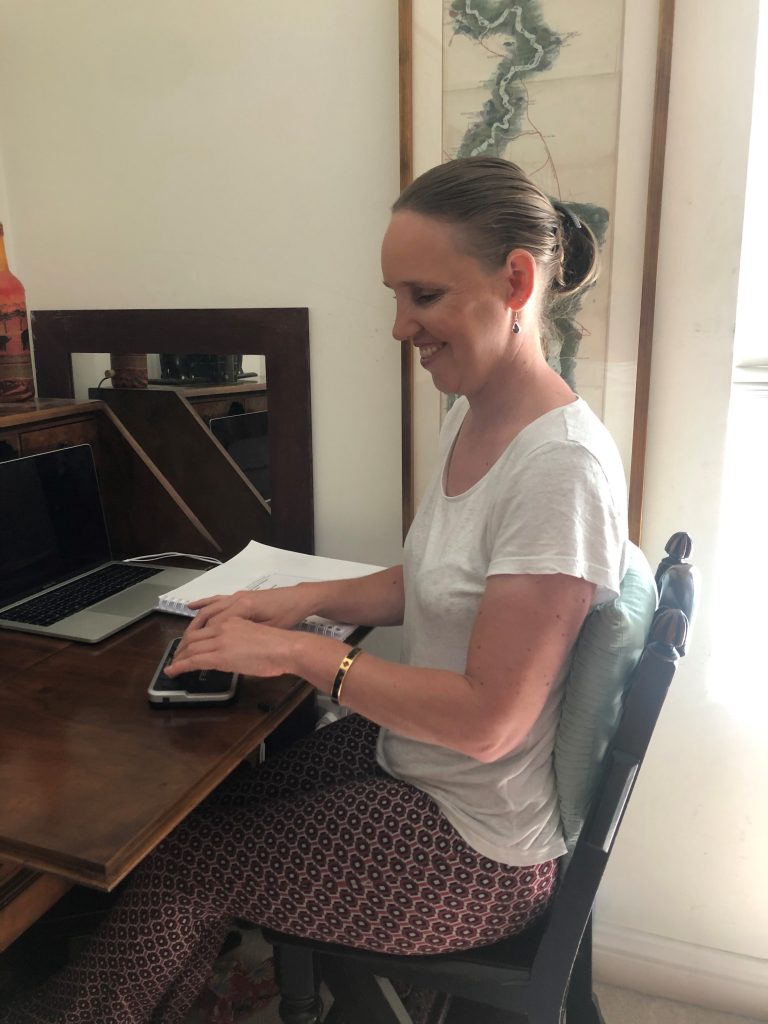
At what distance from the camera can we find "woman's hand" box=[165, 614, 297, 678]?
36.9 inches

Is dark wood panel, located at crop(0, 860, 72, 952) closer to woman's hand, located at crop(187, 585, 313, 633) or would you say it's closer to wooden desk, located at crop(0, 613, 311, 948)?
wooden desk, located at crop(0, 613, 311, 948)

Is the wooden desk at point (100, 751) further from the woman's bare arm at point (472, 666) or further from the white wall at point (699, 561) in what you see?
the white wall at point (699, 561)

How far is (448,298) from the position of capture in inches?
36.4

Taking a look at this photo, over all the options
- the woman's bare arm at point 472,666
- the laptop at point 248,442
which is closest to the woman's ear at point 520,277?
the woman's bare arm at point 472,666

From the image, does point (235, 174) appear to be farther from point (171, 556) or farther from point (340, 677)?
point (340, 677)

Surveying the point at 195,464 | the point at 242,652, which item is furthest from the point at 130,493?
the point at 242,652

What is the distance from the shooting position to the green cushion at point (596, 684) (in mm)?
837

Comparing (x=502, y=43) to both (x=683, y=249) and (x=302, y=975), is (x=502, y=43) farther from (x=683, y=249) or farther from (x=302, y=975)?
(x=302, y=975)

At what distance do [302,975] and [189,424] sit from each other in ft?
3.24

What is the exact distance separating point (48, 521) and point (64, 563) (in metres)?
0.08

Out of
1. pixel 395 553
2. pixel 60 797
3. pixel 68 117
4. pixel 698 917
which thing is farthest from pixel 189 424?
pixel 698 917

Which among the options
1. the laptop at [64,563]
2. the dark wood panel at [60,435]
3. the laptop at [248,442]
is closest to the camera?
the laptop at [64,563]

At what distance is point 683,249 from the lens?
1198 mm

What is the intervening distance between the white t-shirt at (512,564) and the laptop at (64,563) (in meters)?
0.51
